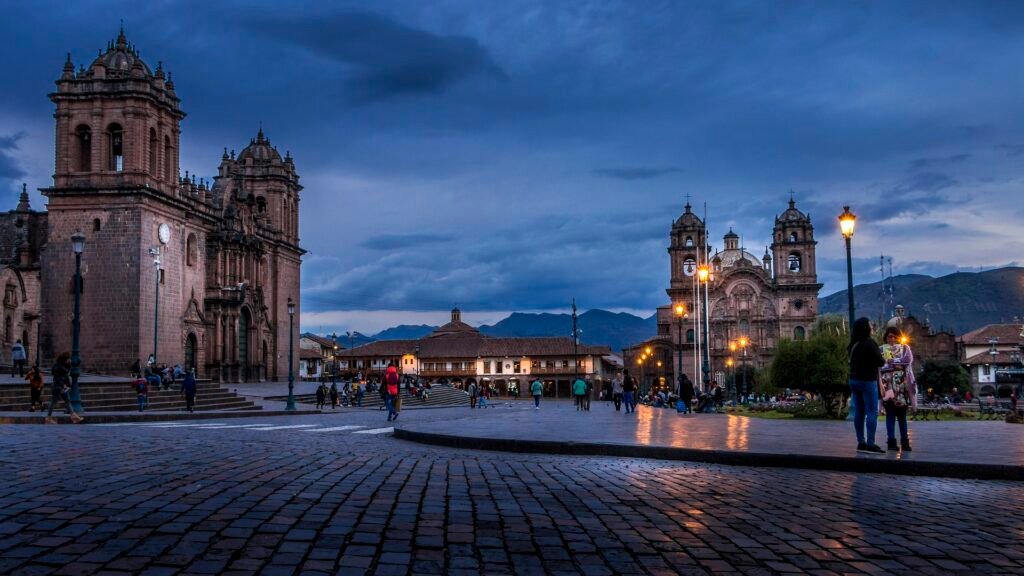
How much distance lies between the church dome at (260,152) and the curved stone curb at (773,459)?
62.6 meters

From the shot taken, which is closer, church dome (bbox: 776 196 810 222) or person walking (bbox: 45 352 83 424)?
person walking (bbox: 45 352 83 424)

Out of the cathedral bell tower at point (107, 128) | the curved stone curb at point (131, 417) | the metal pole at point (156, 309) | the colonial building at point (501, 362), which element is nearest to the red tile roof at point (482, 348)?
the colonial building at point (501, 362)

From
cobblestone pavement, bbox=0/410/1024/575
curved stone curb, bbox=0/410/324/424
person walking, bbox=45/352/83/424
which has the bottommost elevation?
curved stone curb, bbox=0/410/324/424

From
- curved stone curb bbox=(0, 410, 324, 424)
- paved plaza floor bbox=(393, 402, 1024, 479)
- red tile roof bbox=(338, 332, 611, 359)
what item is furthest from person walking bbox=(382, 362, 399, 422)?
red tile roof bbox=(338, 332, 611, 359)

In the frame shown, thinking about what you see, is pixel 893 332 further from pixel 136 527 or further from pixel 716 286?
pixel 716 286

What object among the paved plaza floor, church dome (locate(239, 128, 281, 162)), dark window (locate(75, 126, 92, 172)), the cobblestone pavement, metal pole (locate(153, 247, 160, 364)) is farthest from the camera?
church dome (locate(239, 128, 281, 162))

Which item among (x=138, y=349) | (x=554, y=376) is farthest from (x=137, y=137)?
(x=554, y=376)

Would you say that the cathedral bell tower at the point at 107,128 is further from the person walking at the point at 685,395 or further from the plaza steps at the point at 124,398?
the person walking at the point at 685,395

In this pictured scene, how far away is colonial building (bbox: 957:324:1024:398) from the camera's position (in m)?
88.1

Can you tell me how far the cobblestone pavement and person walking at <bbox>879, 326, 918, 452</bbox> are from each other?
6.29ft

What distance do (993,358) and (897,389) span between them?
92.0m

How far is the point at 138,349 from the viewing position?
1791 inches

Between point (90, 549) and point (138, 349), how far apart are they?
4445 centimetres

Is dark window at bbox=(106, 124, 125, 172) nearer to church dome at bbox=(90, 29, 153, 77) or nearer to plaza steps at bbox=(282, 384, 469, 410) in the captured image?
church dome at bbox=(90, 29, 153, 77)
